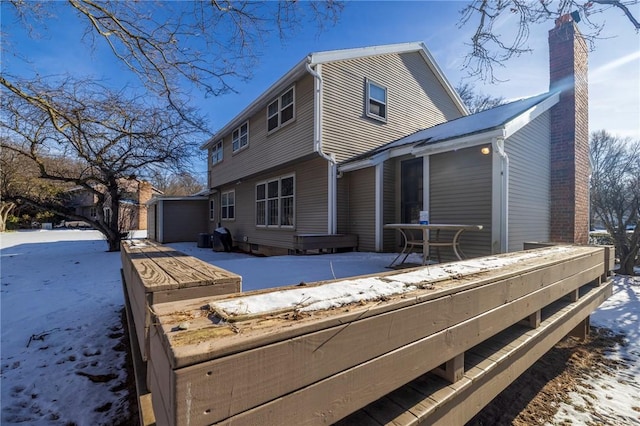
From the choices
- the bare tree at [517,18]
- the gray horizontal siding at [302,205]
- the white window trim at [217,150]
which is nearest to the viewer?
the bare tree at [517,18]

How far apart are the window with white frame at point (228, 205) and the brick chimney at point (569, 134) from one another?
487 inches

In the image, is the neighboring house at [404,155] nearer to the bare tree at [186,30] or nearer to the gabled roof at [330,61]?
the gabled roof at [330,61]

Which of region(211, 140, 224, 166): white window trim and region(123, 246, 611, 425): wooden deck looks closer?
region(123, 246, 611, 425): wooden deck

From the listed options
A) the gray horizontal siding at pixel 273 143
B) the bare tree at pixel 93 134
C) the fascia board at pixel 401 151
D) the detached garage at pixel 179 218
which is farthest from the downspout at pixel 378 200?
the detached garage at pixel 179 218

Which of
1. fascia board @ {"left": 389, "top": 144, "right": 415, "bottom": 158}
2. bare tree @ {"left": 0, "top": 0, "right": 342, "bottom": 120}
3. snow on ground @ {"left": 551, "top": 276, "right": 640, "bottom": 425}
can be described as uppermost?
bare tree @ {"left": 0, "top": 0, "right": 342, "bottom": 120}

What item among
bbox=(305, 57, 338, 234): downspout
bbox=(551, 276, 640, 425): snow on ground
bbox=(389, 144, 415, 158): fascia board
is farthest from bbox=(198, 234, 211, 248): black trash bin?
bbox=(551, 276, 640, 425): snow on ground

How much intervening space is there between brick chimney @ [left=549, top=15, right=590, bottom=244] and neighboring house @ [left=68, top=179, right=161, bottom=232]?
47.6 feet

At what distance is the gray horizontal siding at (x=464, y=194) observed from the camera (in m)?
5.72

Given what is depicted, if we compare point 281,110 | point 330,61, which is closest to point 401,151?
point 330,61

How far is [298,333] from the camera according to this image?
885 mm

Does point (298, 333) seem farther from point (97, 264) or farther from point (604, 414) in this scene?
point (97, 264)

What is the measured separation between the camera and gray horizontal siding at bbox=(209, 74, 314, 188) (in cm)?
848

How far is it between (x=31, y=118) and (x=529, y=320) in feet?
34.7

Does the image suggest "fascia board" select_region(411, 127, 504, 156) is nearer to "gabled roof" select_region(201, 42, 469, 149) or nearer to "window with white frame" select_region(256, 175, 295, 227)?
"gabled roof" select_region(201, 42, 469, 149)
